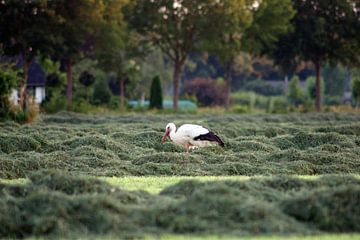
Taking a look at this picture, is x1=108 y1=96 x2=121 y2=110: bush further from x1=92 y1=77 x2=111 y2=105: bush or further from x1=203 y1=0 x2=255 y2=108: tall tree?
x1=203 y1=0 x2=255 y2=108: tall tree

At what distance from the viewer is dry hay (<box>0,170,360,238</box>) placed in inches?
413

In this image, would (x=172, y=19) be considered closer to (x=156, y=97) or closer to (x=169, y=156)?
(x=156, y=97)

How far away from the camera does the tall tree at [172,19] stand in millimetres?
58094

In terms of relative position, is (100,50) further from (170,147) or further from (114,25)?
(170,147)

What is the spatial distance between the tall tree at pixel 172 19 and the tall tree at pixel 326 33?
7.69 m

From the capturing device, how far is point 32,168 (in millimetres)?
18047

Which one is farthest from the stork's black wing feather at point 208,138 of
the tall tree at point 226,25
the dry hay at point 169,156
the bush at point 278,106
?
the bush at point 278,106

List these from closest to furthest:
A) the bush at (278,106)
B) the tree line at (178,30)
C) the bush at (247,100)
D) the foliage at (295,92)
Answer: the tree line at (178,30) → the bush at (278,106) → the foliage at (295,92) → the bush at (247,100)

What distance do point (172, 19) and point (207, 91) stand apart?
103 ft

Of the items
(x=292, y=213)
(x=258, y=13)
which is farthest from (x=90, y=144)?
(x=258, y=13)

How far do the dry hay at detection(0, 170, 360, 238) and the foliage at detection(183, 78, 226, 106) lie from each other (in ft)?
252

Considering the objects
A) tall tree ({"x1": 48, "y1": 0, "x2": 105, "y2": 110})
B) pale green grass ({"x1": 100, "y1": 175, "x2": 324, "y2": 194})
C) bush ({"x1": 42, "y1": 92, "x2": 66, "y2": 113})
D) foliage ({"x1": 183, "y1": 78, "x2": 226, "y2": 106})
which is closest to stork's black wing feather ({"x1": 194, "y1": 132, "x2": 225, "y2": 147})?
pale green grass ({"x1": 100, "y1": 175, "x2": 324, "y2": 194})

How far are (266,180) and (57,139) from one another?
12520 mm

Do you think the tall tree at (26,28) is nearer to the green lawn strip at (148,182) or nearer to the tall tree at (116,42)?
the tall tree at (116,42)
